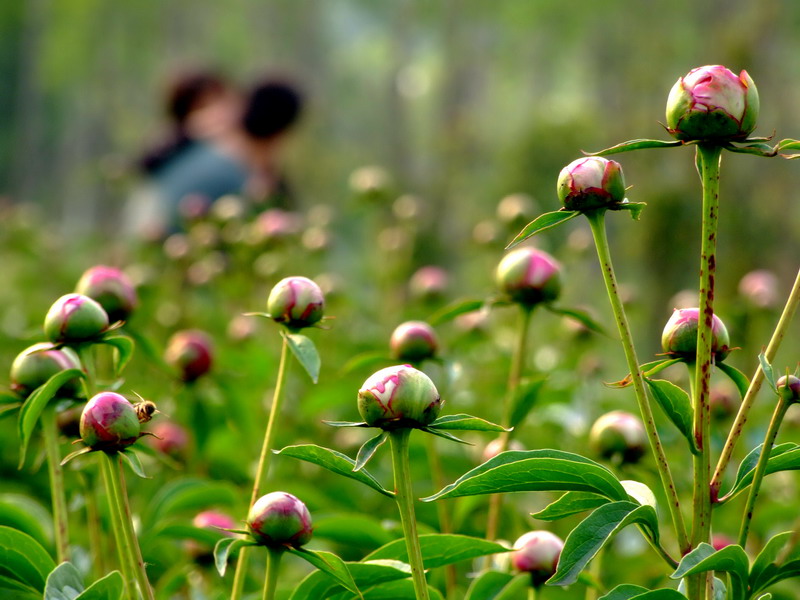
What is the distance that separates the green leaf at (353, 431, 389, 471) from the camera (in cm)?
70

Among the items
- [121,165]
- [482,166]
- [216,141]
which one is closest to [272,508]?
[121,165]

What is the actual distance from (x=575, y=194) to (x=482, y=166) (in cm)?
2016

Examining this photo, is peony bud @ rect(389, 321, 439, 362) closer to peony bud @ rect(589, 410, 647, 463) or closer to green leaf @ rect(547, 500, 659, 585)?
peony bud @ rect(589, 410, 647, 463)

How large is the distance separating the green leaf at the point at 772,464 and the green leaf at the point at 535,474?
0.09m

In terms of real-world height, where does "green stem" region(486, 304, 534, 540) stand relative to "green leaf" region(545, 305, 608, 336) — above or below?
below

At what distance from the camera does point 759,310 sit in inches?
82.0

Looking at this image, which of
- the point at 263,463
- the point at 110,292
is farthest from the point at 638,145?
the point at 110,292

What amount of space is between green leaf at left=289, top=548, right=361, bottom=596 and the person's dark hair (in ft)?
13.4

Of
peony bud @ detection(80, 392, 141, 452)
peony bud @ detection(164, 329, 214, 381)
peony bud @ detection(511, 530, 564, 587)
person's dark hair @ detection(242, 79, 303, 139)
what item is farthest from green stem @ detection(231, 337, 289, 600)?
person's dark hair @ detection(242, 79, 303, 139)

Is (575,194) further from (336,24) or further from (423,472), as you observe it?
(336,24)

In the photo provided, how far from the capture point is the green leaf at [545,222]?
753 millimetres

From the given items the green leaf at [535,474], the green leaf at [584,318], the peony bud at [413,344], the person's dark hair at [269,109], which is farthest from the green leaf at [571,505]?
the person's dark hair at [269,109]

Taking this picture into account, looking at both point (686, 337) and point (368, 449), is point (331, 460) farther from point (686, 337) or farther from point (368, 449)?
point (686, 337)

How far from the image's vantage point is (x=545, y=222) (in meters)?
0.77
